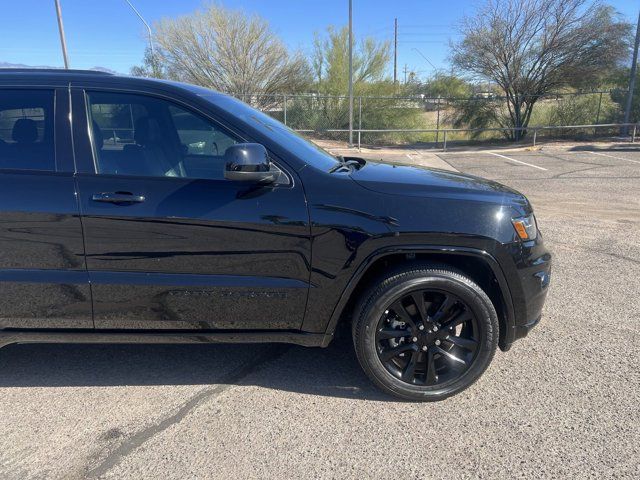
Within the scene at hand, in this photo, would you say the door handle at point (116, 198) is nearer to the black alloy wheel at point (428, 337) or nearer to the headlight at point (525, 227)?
the black alloy wheel at point (428, 337)

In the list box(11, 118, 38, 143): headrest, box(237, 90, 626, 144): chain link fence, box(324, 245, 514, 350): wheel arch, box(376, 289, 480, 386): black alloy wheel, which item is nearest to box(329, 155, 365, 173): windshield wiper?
box(324, 245, 514, 350): wheel arch

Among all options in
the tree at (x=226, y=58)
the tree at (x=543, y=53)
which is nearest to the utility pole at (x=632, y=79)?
the tree at (x=543, y=53)

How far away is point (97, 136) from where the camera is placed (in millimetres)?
2812

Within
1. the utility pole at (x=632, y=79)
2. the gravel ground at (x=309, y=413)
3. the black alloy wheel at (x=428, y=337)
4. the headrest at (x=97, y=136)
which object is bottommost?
the gravel ground at (x=309, y=413)

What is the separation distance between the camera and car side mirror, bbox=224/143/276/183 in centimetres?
250

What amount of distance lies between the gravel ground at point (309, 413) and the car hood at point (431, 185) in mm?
1178

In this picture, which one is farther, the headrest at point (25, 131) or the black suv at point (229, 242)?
the headrest at point (25, 131)

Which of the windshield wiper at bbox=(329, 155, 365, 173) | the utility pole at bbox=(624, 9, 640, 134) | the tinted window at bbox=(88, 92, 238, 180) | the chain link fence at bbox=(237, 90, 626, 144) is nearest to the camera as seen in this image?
the tinted window at bbox=(88, 92, 238, 180)

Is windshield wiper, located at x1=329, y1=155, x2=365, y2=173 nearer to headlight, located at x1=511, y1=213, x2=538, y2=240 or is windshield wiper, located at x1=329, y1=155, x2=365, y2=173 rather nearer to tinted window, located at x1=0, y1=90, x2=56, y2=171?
headlight, located at x1=511, y1=213, x2=538, y2=240

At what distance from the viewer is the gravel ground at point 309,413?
7.80 ft

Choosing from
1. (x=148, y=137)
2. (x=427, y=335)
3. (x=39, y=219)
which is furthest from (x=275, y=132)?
(x=427, y=335)

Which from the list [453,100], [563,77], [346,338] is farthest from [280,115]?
[346,338]

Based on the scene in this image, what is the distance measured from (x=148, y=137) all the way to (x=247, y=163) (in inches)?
31.7

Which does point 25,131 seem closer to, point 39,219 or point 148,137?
point 39,219
